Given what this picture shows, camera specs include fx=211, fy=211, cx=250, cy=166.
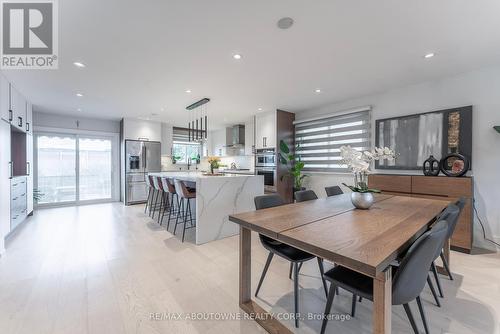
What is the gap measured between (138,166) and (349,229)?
20.6 feet

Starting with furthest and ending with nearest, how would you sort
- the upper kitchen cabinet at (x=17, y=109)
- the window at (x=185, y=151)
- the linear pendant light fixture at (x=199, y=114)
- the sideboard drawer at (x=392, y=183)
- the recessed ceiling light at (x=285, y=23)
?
the window at (x=185, y=151) < the linear pendant light fixture at (x=199, y=114) < the upper kitchen cabinet at (x=17, y=109) < the sideboard drawer at (x=392, y=183) < the recessed ceiling light at (x=285, y=23)

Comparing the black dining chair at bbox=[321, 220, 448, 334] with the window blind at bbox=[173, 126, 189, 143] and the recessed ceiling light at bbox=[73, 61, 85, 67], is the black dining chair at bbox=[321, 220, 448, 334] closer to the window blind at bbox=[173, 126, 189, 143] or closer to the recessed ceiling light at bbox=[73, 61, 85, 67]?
the recessed ceiling light at bbox=[73, 61, 85, 67]

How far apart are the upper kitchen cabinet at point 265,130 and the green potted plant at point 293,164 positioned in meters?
0.31

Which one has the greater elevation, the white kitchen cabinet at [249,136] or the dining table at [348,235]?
the white kitchen cabinet at [249,136]

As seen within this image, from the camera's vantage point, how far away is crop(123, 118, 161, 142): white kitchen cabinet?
6.09 metres

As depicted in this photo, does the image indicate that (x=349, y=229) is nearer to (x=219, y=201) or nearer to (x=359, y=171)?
(x=359, y=171)

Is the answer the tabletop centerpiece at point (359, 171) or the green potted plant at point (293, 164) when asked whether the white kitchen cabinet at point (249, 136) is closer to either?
the green potted plant at point (293, 164)

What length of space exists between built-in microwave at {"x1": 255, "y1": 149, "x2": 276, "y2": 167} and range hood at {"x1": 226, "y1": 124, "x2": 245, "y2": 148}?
1.17 metres

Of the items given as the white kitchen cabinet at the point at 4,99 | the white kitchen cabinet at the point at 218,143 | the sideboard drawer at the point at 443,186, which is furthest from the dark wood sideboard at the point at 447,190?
the white kitchen cabinet at the point at 4,99

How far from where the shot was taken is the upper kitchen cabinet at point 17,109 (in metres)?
3.54

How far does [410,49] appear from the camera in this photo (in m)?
2.51

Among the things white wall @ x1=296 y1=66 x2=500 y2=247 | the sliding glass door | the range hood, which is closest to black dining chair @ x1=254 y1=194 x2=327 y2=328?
white wall @ x1=296 y1=66 x2=500 y2=247

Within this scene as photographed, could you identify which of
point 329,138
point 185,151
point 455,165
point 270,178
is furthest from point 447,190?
point 185,151

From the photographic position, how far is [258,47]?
2457mm
